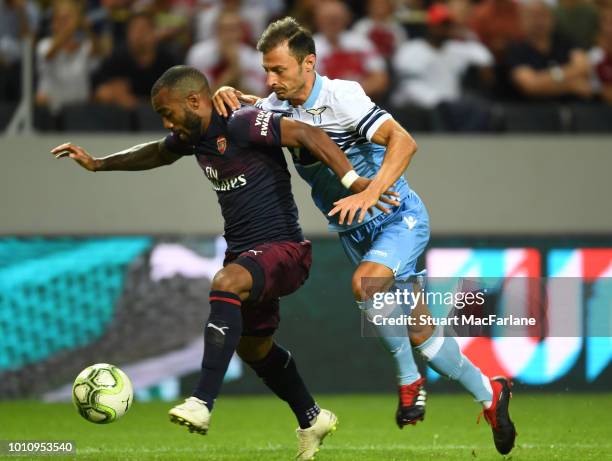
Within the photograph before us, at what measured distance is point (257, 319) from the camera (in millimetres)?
6199

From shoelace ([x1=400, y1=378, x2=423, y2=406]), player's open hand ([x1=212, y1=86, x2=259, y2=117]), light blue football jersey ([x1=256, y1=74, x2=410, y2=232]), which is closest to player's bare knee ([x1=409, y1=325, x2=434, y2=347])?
shoelace ([x1=400, y1=378, x2=423, y2=406])

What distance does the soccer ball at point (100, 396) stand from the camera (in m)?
6.00

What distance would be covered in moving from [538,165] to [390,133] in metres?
4.87

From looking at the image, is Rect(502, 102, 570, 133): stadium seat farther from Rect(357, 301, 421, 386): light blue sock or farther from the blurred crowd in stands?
Rect(357, 301, 421, 386): light blue sock

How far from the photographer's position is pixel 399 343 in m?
6.18

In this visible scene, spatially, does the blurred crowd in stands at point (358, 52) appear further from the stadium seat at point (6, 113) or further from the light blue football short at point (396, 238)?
the light blue football short at point (396, 238)

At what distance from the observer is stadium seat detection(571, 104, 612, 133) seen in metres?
10.9

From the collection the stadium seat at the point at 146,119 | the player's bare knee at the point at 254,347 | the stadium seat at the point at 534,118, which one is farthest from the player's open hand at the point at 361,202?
the stadium seat at the point at 534,118

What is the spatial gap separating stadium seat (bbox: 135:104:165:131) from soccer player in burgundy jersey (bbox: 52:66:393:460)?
160 inches

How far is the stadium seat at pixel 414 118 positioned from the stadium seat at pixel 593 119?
1363mm

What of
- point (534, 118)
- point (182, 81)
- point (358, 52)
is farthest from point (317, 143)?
point (534, 118)

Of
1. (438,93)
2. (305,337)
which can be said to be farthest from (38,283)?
(438,93)

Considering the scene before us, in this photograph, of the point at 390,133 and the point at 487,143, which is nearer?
the point at 390,133

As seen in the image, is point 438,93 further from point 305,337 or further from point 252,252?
point 252,252
